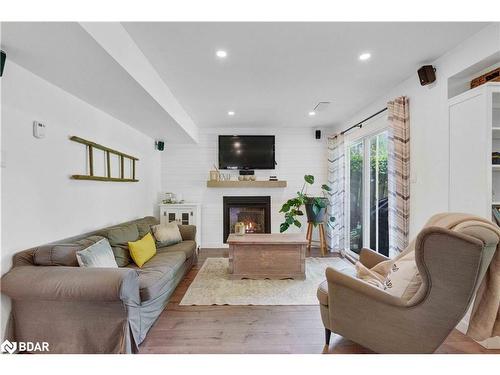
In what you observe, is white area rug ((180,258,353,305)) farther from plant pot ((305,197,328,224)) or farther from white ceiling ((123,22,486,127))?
white ceiling ((123,22,486,127))

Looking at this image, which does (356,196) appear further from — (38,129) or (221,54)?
(38,129)

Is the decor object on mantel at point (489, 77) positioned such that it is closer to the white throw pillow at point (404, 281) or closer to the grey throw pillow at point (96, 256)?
the white throw pillow at point (404, 281)

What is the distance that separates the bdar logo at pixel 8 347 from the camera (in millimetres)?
1721

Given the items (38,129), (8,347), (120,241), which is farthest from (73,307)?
(38,129)

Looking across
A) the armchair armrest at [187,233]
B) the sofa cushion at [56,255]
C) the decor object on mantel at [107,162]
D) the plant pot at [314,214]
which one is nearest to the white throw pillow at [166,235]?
the armchair armrest at [187,233]

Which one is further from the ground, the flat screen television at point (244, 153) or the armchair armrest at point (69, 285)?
the flat screen television at point (244, 153)

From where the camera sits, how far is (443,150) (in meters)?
2.27

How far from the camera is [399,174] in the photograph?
2.82 meters

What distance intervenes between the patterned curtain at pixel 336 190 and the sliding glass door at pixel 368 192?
12 cm

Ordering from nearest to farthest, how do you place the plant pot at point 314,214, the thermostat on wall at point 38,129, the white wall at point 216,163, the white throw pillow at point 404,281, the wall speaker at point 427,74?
the white throw pillow at point 404,281
the thermostat on wall at point 38,129
the wall speaker at point 427,74
the plant pot at point 314,214
the white wall at point 216,163

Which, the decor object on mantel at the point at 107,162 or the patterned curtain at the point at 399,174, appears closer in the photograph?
the decor object on mantel at the point at 107,162

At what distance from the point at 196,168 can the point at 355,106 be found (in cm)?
311

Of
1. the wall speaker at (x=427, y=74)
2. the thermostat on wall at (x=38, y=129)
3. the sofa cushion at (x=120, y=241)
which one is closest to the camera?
the thermostat on wall at (x=38, y=129)

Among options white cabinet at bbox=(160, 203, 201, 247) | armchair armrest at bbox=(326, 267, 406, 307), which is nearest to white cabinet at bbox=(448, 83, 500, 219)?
armchair armrest at bbox=(326, 267, 406, 307)
